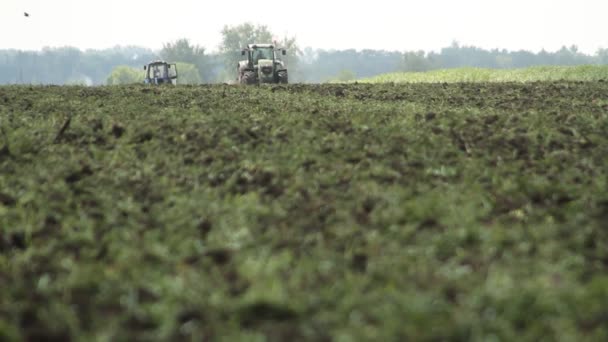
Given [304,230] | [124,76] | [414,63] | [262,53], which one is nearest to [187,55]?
[124,76]

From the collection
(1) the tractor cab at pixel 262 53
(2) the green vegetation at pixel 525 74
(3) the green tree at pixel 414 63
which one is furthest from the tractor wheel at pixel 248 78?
(3) the green tree at pixel 414 63

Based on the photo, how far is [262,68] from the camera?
3195 cm

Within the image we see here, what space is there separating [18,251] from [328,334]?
7.79 feet

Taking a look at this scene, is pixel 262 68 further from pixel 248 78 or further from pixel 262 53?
pixel 262 53

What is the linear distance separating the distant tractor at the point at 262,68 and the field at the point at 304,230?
77.1ft

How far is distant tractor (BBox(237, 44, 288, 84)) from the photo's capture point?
A: 31734mm

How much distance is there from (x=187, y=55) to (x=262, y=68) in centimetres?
12336

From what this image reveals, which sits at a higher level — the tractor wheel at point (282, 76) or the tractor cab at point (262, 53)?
the tractor cab at point (262, 53)

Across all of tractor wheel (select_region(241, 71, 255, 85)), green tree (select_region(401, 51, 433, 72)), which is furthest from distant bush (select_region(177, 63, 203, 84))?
tractor wheel (select_region(241, 71, 255, 85))

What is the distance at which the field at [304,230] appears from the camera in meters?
3.01

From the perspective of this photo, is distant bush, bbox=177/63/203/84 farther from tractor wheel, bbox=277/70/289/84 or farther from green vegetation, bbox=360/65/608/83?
tractor wheel, bbox=277/70/289/84

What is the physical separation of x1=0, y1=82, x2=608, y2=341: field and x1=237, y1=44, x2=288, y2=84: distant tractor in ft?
77.1

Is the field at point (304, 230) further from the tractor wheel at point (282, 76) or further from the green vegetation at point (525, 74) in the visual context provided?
the tractor wheel at point (282, 76)

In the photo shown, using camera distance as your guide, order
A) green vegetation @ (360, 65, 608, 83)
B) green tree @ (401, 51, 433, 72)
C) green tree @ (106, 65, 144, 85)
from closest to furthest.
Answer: green vegetation @ (360, 65, 608, 83)
green tree @ (106, 65, 144, 85)
green tree @ (401, 51, 433, 72)
